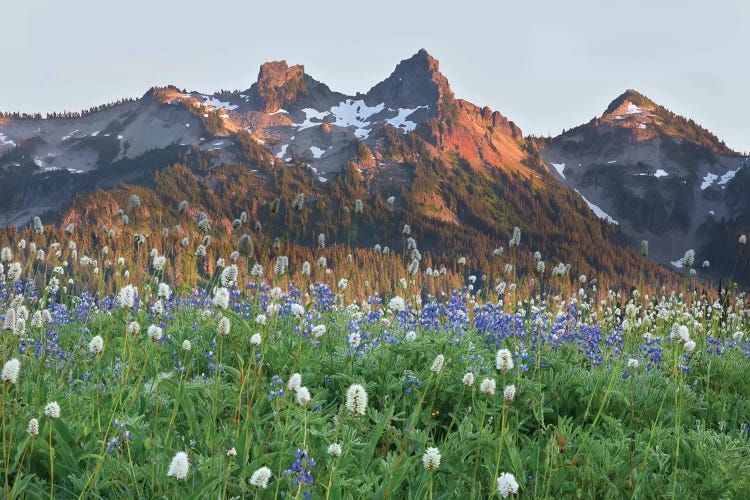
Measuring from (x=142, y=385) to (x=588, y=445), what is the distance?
3849 millimetres

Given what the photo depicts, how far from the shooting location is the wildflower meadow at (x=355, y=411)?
3.18m

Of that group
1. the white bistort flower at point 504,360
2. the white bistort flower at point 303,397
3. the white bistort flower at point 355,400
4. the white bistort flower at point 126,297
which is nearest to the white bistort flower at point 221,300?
the white bistort flower at point 126,297

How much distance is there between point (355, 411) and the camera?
2.42 m

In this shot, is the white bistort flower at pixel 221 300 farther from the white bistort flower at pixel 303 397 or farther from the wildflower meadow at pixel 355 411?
the white bistort flower at pixel 303 397

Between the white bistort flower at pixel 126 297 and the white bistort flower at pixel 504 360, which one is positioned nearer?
the white bistort flower at pixel 504 360

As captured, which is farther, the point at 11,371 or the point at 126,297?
the point at 126,297

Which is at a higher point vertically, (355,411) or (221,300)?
(221,300)

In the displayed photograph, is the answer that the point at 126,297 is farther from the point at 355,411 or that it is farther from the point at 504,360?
the point at 504,360

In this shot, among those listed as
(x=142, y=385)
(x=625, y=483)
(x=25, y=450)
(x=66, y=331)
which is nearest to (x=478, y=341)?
(x=625, y=483)

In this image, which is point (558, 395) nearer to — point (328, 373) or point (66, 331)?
point (328, 373)

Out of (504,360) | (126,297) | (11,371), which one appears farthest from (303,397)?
(126,297)

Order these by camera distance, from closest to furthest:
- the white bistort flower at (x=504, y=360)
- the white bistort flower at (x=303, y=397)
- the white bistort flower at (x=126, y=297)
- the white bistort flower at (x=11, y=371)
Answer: the white bistort flower at (x=11, y=371) < the white bistort flower at (x=303, y=397) < the white bistort flower at (x=504, y=360) < the white bistort flower at (x=126, y=297)

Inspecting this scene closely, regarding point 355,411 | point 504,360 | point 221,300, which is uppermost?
point 221,300

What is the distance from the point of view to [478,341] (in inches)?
240
